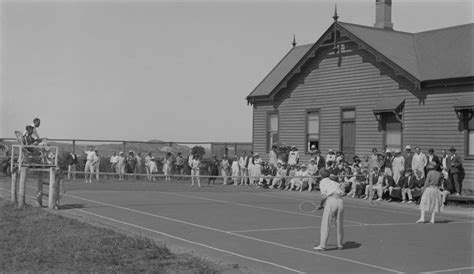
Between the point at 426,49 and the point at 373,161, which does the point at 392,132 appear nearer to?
the point at 373,161

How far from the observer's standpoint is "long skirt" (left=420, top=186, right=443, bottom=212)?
714 inches

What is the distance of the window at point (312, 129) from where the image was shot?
3366 cm

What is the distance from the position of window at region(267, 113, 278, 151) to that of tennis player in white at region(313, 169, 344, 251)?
23971 millimetres

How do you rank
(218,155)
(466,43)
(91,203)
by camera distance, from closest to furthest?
(91,203), (466,43), (218,155)

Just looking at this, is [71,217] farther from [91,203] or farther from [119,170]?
[119,170]

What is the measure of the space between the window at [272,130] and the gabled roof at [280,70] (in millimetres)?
1482

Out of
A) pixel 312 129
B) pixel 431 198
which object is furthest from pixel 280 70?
pixel 431 198

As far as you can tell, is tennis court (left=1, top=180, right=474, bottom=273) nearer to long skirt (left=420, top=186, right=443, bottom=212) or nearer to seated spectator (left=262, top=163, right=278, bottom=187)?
long skirt (left=420, top=186, right=443, bottom=212)

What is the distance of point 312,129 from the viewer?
3397 cm

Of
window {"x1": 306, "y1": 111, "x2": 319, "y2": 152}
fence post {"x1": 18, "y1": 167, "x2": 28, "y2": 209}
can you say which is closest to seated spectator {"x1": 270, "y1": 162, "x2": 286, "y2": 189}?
window {"x1": 306, "y1": 111, "x2": 319, "y2": 152}

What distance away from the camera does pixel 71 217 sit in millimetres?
15773

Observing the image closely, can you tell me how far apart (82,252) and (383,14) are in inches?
1143

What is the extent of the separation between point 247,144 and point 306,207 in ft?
72.7

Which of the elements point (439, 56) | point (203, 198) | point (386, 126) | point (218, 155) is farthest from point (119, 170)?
point (439, 56)
